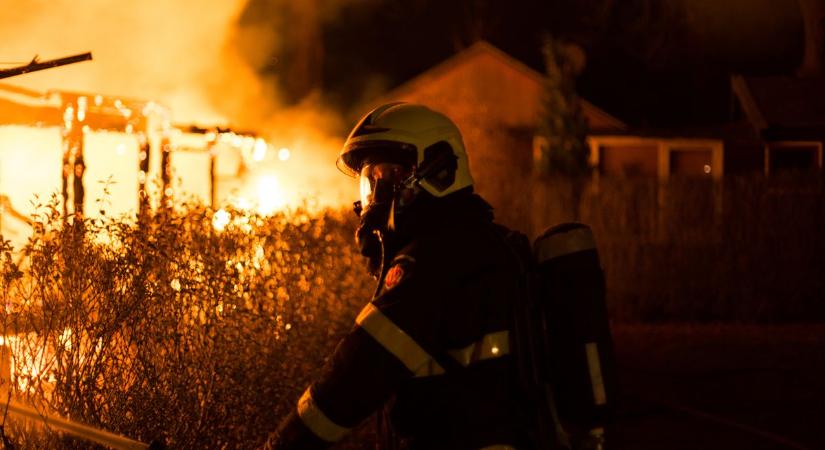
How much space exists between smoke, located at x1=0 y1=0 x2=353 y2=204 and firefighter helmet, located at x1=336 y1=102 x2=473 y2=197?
589 cm

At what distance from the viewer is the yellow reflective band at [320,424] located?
10.3 ft

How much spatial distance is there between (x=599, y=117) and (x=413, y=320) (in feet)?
85.9

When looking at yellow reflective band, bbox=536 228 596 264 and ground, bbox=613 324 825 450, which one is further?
ground, bbox=613 324 825 450

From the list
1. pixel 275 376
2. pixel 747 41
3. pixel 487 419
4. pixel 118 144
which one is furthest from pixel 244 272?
pixel 747 41

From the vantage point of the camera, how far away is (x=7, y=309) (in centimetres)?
528

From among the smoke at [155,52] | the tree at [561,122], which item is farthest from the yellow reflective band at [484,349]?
the tree at [561,122]

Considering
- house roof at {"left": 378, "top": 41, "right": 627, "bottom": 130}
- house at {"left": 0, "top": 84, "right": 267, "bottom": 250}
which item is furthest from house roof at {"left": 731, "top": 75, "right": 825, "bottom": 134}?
house at {"left": 0, "top": 84, "right": 267, "bottom": 250}

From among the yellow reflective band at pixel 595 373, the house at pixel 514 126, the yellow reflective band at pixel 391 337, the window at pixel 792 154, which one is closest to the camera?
the yellow reflective band at pixel 391 337

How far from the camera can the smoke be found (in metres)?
13.4

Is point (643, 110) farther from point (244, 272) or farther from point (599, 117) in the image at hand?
point (244, 272)

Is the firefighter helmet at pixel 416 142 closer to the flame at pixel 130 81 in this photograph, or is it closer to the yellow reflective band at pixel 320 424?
the yellow reflective band at pixel 320 424

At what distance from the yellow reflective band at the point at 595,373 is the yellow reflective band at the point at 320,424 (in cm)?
84

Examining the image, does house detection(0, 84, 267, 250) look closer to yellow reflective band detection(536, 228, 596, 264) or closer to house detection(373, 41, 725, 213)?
yellow reflective band detection(536, 228, 596, 264)

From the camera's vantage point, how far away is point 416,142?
3.65 metres
